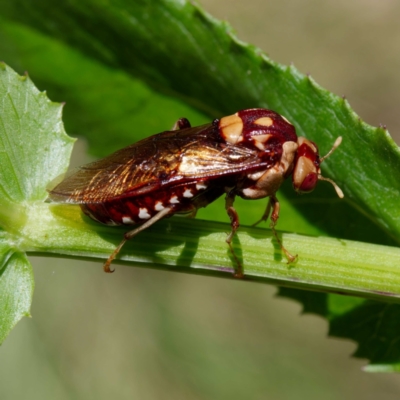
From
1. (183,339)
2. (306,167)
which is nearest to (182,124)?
(306,167)

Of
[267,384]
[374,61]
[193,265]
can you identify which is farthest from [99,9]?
[374,61]

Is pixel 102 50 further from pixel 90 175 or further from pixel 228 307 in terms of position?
pixel 228 307

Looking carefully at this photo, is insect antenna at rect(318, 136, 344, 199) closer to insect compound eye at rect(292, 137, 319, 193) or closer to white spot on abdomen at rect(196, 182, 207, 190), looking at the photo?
insect compound eye at rect(292, 137, 319, 193)

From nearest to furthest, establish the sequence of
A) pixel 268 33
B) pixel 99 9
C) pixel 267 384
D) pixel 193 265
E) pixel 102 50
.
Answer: pixel 193 265 < pixel 99 9 < pixel 102 50 < pixel 267 384 < pixel 268 33

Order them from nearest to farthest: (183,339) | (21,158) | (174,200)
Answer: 1. (21,158)
2. (174,200)
3. (183,339)

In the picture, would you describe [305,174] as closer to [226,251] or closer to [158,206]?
[226,251]

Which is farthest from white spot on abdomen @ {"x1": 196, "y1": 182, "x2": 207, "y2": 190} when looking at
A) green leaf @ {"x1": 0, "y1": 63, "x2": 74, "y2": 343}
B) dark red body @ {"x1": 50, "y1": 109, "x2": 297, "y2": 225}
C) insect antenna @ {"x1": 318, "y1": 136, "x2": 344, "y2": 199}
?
green leaf @ {"x1": 0, "y1": 63, "x2": 74, "y2": 343}

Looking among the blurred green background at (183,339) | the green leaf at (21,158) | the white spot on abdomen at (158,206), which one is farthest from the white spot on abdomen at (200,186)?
the blurred green background at (183,339)
